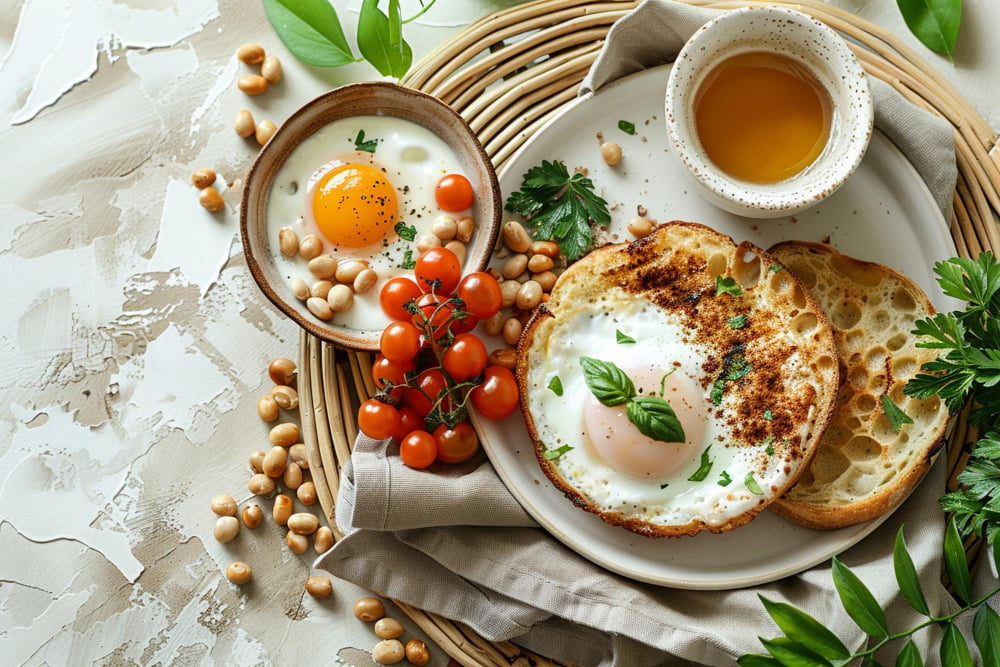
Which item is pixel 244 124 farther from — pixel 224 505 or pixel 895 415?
pixel 895 415

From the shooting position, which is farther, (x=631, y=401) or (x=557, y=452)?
(x=557, y=452)

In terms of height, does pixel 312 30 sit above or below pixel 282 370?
above

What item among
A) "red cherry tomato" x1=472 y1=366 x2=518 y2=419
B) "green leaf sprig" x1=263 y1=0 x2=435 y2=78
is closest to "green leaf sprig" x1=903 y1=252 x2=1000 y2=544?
"red cherry tomato" x1=472 y1=366 x2=518 y2=419

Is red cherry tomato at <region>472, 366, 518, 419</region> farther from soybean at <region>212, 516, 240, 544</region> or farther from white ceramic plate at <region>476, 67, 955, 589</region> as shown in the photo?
soybean at <region>212, 516, 240, 544</region>

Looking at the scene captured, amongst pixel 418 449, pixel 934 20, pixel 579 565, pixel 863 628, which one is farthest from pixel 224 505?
pixel 934 20

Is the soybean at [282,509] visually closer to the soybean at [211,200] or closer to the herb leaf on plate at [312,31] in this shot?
the soybean at [211,200]

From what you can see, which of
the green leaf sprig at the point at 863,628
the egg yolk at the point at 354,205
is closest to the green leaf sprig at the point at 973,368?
the green leaf sprig at the point at 863,628

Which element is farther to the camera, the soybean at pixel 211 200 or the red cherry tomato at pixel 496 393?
the soybean at pixel 211 200

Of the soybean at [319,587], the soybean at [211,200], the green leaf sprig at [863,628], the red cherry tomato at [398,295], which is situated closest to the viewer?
the green leaf sprig at [863,628]

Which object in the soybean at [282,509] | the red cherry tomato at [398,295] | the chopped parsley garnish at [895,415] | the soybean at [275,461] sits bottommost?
the soybean at [282,509]
